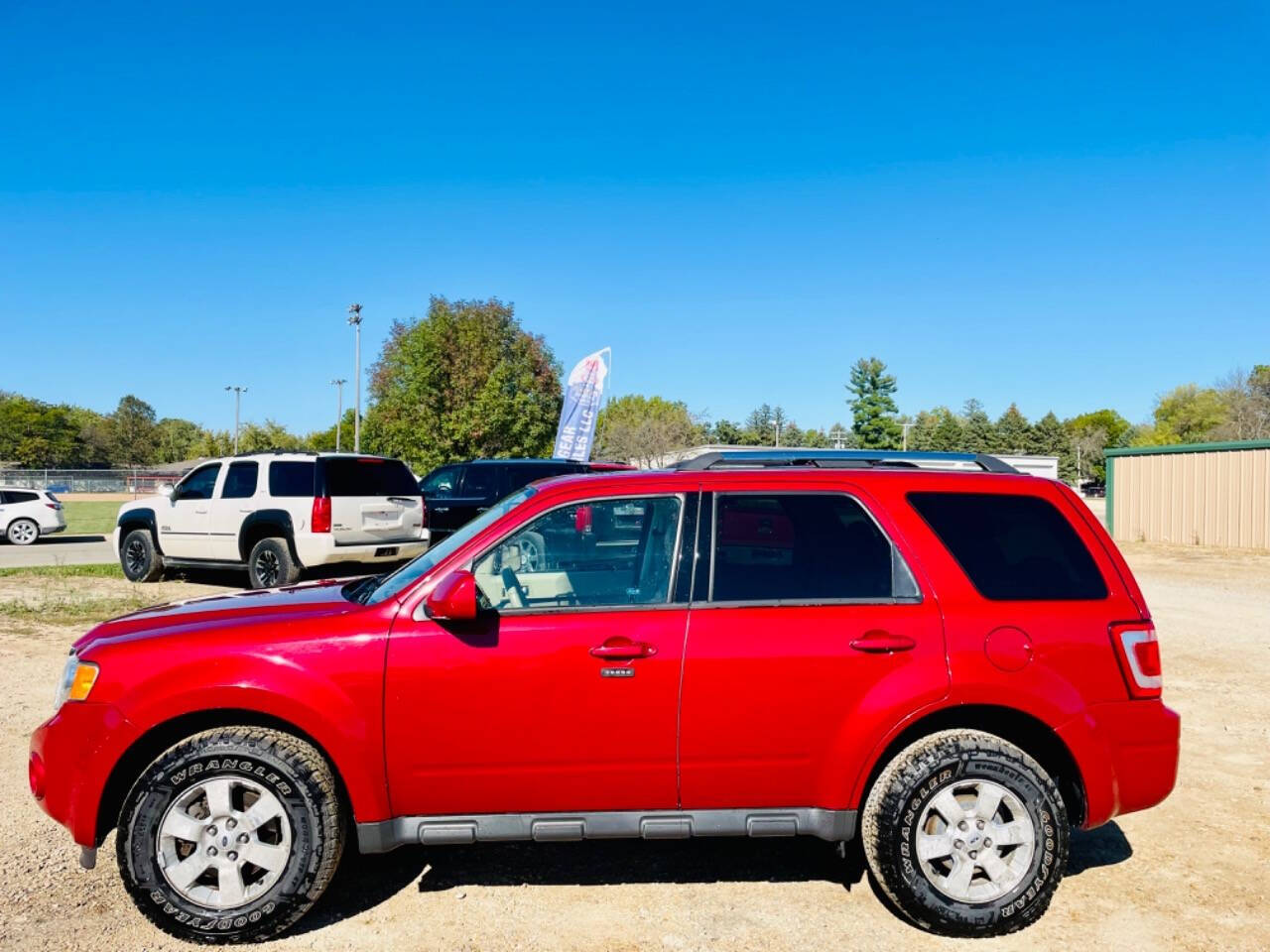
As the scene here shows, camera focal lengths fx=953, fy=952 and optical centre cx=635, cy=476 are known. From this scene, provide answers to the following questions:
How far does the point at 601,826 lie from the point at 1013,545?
6.63 feet

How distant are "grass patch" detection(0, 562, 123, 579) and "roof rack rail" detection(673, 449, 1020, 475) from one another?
13.2 metres

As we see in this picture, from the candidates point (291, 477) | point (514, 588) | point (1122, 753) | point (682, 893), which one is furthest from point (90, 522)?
point (1122, 753)

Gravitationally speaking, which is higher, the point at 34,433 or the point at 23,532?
the point at 34,433

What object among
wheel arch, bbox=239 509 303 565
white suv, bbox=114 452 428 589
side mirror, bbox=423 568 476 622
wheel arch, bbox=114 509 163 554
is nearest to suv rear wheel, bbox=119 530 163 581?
wheel arch, bbox=114 509 163 554

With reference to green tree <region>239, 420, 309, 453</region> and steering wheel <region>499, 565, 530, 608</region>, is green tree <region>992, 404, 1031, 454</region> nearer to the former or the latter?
green tree <region>239, 420, 309, 453</region>

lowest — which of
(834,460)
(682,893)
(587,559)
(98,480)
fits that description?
(682,893)

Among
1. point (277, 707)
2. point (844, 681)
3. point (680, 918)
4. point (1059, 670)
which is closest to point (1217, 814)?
point (1059, 670)

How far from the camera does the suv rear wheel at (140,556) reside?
1359cm

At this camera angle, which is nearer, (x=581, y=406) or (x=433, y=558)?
(x=433, y=558)

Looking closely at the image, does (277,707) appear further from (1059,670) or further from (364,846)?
(1059,670)

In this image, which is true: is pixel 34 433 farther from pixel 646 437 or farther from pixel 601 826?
pixel 601 826

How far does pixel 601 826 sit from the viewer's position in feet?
12.0

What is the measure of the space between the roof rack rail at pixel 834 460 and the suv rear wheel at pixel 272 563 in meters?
8.97

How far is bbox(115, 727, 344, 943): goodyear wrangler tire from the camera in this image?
11.5ft
